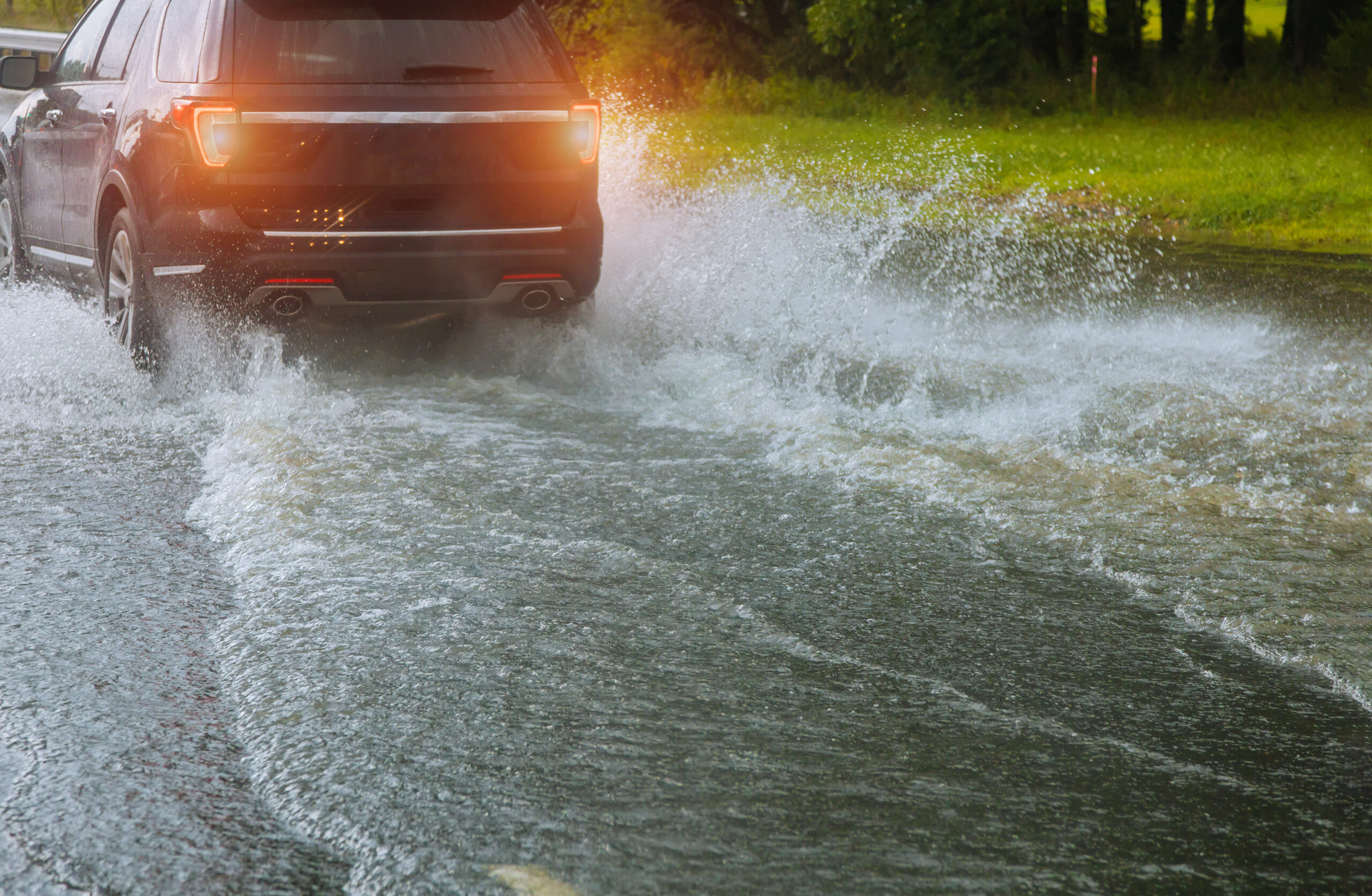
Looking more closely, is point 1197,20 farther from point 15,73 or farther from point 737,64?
point 15,73

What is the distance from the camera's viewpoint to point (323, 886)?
2354 mm

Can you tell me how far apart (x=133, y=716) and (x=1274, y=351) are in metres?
5.91

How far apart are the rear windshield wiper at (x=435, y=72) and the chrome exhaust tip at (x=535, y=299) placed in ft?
3.19

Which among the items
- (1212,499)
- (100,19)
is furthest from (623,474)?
(100,19)

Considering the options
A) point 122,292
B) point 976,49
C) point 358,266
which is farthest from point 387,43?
point 976,49

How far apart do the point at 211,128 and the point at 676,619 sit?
3.36 meters

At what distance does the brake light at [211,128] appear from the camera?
18.9ft

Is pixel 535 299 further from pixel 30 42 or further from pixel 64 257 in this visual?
pixel 30 42

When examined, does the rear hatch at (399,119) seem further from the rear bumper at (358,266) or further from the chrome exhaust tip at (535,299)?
the chrome exhaust tip at (535,299)

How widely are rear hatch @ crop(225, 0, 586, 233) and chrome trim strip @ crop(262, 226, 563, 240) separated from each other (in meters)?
0.02

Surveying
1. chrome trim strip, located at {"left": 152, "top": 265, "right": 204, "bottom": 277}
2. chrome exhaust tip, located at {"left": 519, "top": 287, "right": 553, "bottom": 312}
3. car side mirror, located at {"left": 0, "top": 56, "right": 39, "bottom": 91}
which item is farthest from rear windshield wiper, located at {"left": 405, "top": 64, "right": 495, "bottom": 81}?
car side mirror, located at {"left": 0, "top": 56, "right": 39, "bottom": 91}

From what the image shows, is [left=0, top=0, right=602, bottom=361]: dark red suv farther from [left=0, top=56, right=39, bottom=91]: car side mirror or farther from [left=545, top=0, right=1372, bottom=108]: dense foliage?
[left=545, top=0, right=1372, bottom=108]: dense foliage

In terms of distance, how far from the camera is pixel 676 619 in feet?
11.8

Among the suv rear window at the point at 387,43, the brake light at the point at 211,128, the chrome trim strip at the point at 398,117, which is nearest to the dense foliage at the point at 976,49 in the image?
the suv rear window at the point at 387,43
